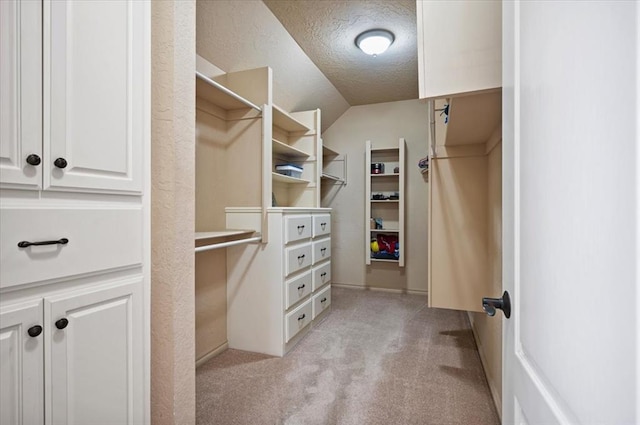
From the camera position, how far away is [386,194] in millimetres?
4258

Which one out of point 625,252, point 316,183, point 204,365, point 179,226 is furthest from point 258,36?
point 625,252

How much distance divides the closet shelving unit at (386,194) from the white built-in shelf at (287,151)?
1180 mm

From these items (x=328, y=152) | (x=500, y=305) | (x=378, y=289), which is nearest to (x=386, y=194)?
(x=328, y=152)

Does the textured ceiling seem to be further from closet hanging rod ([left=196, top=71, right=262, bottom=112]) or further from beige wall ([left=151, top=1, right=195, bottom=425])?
beige wall ([left=151, top=1, right=195, bottom=425])

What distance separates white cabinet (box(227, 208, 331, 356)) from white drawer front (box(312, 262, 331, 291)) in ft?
0.91

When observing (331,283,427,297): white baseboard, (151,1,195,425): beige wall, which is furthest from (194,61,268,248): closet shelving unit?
(331,283,427,297): white baseboard

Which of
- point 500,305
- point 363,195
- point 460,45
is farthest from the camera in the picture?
point 363,195

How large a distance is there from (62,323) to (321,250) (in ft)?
7.63

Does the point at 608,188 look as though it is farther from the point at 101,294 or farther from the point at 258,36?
the point at 258,36

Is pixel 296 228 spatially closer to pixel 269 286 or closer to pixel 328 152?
pixel 269 286

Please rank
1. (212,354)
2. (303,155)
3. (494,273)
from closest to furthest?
(494,273), (212,354), (303,155)

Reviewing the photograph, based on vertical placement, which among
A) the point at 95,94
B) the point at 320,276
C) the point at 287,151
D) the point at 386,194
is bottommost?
the point at 320,276

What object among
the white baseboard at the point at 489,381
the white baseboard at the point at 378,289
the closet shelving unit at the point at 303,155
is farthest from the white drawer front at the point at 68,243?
the white baseboard at the point at 378,289

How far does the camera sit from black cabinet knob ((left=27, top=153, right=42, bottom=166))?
796 millimetres
